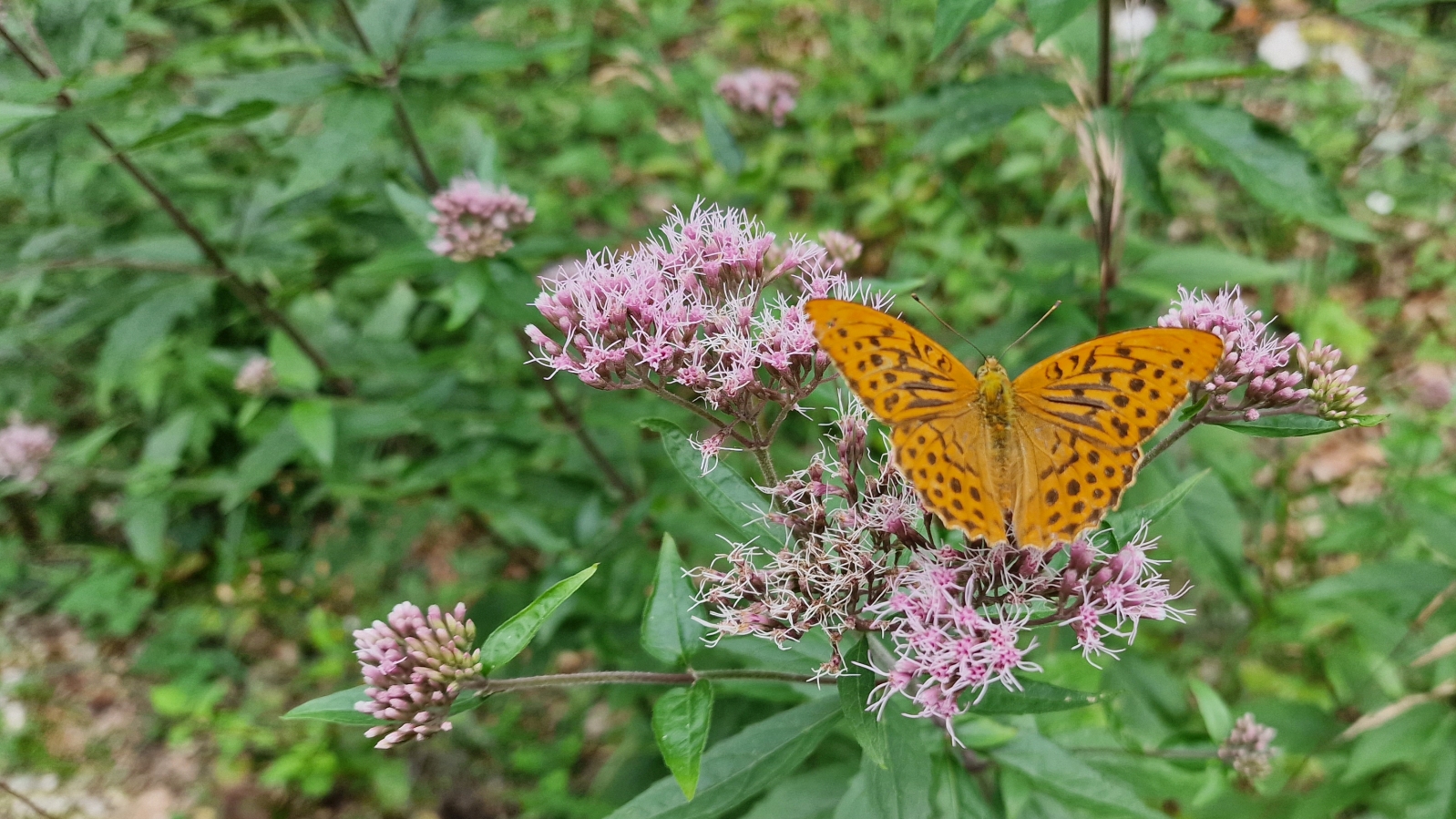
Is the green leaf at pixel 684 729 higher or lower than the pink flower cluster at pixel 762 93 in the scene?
lower

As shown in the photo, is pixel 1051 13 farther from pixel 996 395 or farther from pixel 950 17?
pixel 996 395

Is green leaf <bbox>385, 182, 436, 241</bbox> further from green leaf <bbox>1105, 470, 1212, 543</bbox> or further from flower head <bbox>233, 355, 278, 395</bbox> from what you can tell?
green leaf <bbox>1105, 470, 1212, 543</bbox>

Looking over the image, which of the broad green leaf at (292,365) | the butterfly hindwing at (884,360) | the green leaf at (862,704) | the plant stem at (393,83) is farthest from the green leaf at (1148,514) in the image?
the broad green leaf at (292,365)

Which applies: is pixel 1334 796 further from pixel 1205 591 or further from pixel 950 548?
pixel 950 548

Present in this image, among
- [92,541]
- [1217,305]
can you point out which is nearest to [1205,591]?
[1217,305]

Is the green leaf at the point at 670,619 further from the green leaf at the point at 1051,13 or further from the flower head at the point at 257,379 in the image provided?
the flower head at the point at 257,379
